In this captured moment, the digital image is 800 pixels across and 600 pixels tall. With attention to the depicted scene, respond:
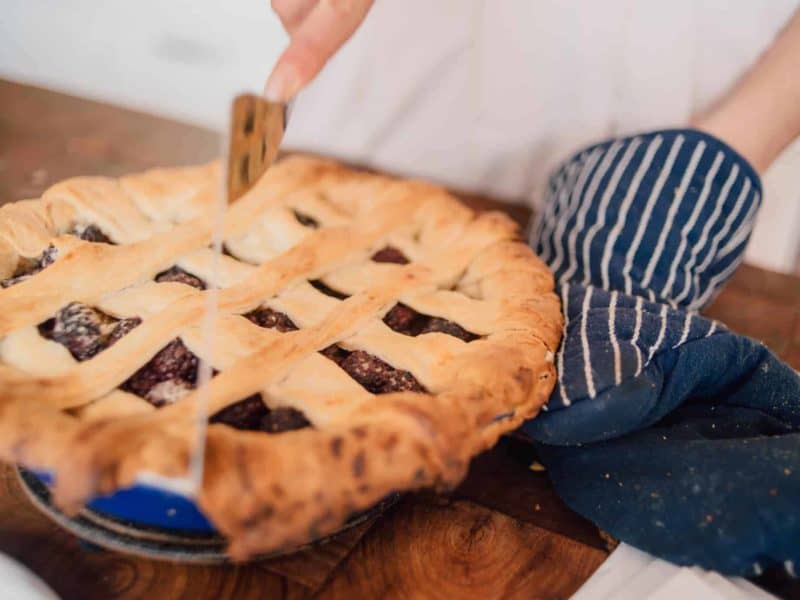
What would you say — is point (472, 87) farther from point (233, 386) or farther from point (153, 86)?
point (233, 386)

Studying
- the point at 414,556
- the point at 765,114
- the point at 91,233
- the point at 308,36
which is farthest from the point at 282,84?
the point at 765,114

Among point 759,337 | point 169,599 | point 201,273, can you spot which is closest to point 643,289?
point 759,337

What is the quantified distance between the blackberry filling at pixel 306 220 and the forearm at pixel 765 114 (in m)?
0.58

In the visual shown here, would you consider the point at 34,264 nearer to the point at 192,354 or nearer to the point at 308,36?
the point at 192,354

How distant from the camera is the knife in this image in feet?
1.92

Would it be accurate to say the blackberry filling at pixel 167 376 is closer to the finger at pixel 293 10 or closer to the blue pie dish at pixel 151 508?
the blue pie dish at pixel 151 508

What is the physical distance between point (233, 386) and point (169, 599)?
7.7 inches

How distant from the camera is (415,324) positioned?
2.95 ft

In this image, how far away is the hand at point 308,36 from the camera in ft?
2.48

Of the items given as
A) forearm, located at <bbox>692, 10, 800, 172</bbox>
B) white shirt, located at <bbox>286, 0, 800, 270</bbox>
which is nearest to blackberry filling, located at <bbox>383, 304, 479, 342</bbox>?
forearm, located at <bbox>692, 10, 800, 172</bbox>

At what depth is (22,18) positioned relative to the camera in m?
1.48

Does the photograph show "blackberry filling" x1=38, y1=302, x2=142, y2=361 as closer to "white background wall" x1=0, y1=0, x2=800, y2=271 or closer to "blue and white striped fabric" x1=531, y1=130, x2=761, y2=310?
"blue and white striped fabric" x1=531, y1=130, x2=761, y2=310

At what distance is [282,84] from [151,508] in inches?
15.9

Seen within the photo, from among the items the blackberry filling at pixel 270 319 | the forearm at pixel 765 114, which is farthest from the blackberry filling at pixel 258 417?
the forearm at pixel 765 114
